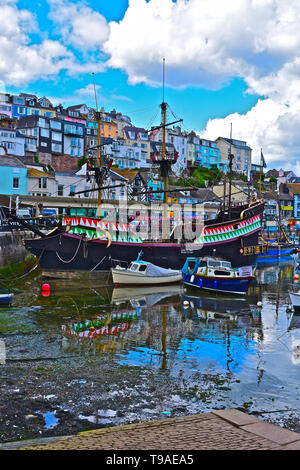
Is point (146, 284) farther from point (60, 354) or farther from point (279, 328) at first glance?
point (60, 354)

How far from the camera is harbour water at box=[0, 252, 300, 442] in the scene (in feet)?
34.8

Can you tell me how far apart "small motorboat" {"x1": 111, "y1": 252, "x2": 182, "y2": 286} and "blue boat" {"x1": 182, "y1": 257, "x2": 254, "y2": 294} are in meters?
2.84

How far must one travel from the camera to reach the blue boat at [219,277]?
2962 centimetres

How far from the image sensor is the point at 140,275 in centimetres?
3288

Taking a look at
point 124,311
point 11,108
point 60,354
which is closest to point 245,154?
point 11,108

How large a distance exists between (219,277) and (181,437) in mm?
22250

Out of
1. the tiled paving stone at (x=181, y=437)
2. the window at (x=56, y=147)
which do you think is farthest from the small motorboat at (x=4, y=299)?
the window at (x=56, y=147)

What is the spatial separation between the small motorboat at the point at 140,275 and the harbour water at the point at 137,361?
4.74 meters

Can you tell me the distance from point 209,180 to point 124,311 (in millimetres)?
84397

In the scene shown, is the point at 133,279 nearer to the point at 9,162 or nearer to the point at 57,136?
the point at 9,162

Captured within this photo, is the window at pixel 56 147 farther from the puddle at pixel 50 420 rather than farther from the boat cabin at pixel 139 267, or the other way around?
the puddle at pixel 50 420

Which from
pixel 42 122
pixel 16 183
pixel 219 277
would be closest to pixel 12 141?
pixel 42 122

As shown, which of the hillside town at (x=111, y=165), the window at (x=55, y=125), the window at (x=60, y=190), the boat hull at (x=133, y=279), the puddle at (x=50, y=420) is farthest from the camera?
the window at (x=55, y=125)

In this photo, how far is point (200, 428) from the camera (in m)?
8.25
